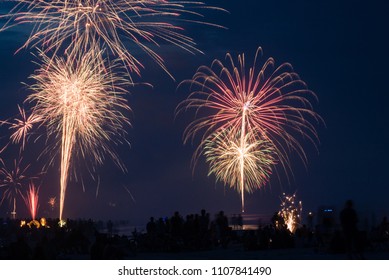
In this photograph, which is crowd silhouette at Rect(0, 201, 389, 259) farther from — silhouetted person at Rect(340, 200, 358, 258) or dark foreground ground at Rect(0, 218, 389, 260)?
silhouetted person at Rect(340, 200, 358, 258)

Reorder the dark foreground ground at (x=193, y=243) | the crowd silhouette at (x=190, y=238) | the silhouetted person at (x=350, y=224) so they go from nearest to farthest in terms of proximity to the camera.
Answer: the silhouetted person at (x=350, y=224) → the dark foreground ground at (x=193, y=243) → the crowd silhouette at (x=190, y=238)

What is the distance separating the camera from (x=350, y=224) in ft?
70.1

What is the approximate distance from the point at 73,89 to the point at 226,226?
947 centimetres

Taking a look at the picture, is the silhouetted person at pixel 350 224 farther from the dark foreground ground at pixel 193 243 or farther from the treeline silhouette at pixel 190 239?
the treeline silhouette at pixel 190 239

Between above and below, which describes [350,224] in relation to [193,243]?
above

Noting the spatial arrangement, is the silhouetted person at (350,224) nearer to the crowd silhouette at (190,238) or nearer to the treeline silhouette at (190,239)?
the crowd silhouette at (190,238)

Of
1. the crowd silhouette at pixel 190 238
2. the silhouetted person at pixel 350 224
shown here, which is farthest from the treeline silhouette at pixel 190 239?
the silhouetted person at pixel 350 224

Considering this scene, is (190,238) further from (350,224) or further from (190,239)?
(350,224)

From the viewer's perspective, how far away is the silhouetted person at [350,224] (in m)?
21.2

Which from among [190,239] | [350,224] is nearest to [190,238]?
[190,239]

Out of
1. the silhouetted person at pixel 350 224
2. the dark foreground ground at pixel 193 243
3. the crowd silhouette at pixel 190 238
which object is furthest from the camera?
the crowd silhouette at pixel 190 238

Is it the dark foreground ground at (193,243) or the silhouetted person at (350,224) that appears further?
the dark foreground ground at (193,243)
